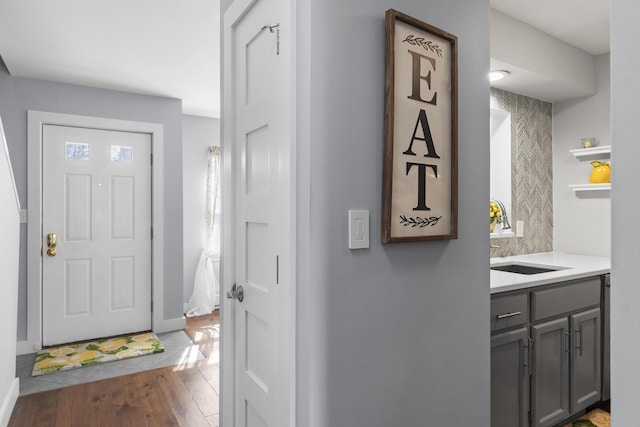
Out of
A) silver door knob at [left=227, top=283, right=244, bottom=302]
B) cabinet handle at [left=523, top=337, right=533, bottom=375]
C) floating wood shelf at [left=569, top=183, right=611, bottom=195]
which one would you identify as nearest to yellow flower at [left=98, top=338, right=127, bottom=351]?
silver door knob at [left=227, top=283, right=244, bottom=302]

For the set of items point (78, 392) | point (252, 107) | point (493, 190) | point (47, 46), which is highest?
point (47, 46)

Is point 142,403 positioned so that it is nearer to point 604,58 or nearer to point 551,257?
point 551,257

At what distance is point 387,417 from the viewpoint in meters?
1.26

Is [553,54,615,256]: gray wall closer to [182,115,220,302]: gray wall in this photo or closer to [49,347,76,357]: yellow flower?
[182,115,220,302]: gray wall

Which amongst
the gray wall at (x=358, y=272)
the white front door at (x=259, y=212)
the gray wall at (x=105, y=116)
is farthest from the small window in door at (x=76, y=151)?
the gray wall at (x=358, y=272)

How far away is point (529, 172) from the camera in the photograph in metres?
3.24

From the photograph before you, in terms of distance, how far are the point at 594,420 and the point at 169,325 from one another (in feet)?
12.2

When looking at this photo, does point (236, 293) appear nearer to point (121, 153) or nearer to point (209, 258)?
point (121, 153)

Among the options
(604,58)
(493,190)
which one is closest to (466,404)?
(493,190)

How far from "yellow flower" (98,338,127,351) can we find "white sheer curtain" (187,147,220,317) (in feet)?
3.37

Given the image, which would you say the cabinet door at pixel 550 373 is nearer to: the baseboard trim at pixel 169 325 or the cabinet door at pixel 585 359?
the cabinet door at pixel 585 359

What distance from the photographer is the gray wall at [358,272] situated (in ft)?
3.76

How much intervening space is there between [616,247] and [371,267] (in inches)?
32.9

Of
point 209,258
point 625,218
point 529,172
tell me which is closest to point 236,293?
point 625,218
